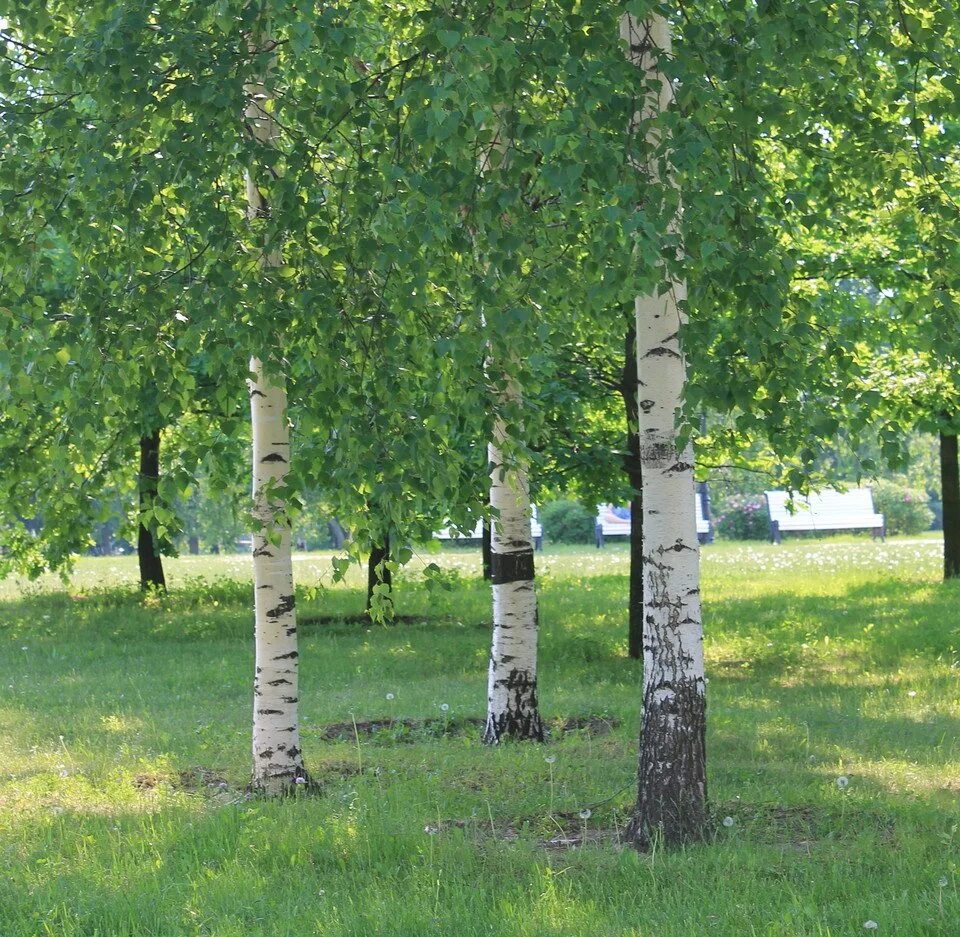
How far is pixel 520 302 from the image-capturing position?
19.5 feet

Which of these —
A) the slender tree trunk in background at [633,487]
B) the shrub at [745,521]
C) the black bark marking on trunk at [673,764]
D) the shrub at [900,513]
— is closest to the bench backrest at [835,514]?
the shrub at [900,513]

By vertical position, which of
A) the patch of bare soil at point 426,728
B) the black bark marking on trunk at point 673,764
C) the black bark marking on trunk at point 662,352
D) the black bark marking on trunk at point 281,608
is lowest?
the patch of bare soil at point 426,728

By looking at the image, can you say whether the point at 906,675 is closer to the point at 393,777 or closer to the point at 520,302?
the point at 393,777

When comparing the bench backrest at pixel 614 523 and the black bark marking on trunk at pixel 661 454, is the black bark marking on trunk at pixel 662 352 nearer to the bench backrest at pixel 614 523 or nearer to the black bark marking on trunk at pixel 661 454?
the black bark marking on trunk at pixel 661 454

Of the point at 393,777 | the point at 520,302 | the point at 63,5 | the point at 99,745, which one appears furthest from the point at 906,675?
the point at 63,5

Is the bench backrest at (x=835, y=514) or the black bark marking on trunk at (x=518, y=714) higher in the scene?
the bench backrest at (x=835, y=514)

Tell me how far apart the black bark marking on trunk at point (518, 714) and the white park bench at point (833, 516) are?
105ft

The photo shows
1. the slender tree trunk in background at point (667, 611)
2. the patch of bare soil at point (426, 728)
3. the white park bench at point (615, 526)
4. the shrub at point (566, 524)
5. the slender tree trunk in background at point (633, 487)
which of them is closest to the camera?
the slender tree trunk in background at point (667, 611)

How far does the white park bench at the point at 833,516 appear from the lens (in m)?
41.3

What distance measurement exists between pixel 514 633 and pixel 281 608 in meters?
2.61

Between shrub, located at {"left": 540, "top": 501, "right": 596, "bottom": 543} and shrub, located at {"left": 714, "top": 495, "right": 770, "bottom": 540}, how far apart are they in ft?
18.3

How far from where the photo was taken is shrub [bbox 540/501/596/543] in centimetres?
4412

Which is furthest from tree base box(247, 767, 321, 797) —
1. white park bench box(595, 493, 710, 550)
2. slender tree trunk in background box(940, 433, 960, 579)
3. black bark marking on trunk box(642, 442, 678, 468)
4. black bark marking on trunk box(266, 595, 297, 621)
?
white park bench box(595, 493, 710, 550)

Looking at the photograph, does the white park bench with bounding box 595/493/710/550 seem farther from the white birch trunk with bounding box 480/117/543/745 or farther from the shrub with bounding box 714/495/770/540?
the white birch trunk with bounding box 480/117/543/745
